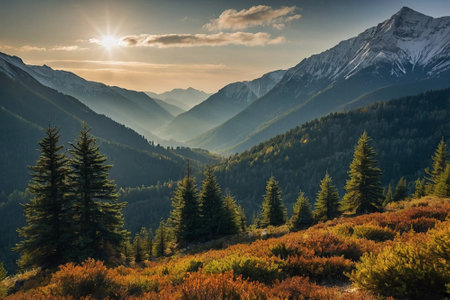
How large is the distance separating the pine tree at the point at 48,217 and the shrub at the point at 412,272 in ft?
69.2

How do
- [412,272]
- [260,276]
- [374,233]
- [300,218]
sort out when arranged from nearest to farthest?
1. [412,272]
2. [260,276]
3. [374,233]
4. [300,218]

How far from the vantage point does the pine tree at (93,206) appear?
856 inches

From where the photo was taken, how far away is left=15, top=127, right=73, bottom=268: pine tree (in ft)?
65.5

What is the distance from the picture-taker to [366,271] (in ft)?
21.6

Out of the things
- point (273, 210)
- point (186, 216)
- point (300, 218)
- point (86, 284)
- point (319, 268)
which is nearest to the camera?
point (86, 284)

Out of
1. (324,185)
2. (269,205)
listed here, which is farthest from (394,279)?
(269,205)

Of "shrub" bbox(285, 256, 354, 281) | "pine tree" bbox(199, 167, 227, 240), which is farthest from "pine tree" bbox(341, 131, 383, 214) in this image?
"shrub" bbox(285, 256, 354, 281)

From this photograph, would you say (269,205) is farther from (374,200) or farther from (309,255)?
(309,255)

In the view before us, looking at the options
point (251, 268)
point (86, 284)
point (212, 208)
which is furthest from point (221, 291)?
point (212, 208)

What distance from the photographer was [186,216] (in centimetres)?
3156

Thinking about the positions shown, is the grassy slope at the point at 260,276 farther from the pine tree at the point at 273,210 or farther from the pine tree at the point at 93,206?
the pine tree at the point at 273,210

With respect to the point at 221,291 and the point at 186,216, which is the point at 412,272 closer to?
the point at 221,291

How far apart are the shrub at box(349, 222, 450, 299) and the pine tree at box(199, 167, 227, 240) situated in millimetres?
26266

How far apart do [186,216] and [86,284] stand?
23.8m
